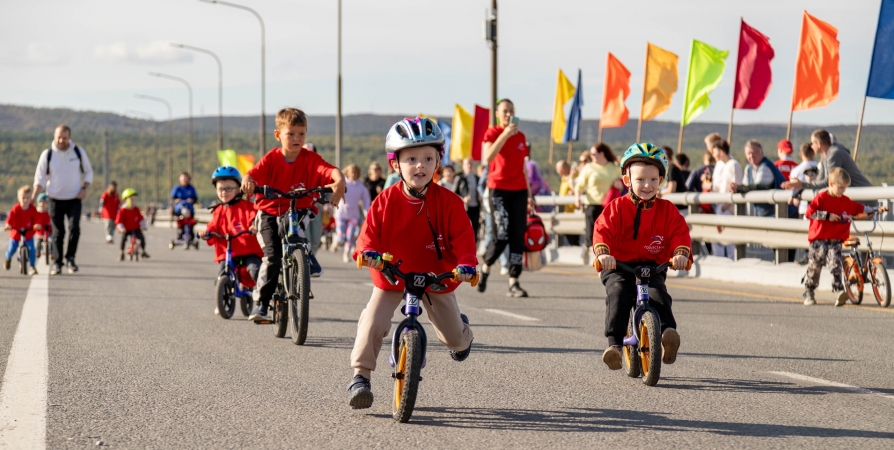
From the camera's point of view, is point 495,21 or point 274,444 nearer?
point 274,444

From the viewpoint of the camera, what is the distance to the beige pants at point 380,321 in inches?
225

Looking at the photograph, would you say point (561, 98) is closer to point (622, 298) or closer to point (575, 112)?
point (575, 112)

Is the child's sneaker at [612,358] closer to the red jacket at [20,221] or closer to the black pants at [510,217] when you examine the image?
the black pants at [510,217]

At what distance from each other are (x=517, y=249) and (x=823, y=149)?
3524 millimetres

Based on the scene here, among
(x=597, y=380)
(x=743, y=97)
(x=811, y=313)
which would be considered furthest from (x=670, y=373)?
(x=743, y=97)

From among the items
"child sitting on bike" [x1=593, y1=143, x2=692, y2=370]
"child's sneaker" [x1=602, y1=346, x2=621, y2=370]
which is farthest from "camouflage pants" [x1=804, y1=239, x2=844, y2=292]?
"child's sneaker" [x1=602, y1=346, x2=621, y2=370]

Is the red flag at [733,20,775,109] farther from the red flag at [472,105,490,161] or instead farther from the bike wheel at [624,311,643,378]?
the bike wheel at [624,311,643,378]

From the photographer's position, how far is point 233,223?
10.4 metres

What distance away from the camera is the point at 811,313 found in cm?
1096

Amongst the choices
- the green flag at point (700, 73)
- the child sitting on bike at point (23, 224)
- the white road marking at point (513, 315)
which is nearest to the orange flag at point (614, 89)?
the green flag at point (700, 73)

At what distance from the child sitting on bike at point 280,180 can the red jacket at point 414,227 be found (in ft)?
10.3

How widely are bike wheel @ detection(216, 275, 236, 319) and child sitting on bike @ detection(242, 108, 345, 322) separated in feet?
3.26

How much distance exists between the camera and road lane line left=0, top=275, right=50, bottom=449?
5.15 m

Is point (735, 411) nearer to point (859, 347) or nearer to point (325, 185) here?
point (859, 347)
